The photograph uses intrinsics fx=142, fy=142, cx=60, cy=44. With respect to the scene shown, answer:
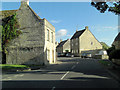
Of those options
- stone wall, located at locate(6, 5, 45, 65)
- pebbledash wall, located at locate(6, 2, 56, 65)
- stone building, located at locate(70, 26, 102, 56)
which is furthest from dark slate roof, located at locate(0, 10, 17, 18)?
stone building, located at locate(70, 26, 102, 56)

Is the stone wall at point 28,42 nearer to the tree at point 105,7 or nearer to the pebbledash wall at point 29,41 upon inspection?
the pebbledash wall at point 29,41

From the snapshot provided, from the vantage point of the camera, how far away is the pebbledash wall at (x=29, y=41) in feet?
74.2

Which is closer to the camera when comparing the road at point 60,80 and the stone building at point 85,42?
the road at point 60,80

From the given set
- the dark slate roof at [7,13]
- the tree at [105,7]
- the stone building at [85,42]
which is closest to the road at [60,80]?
the tree at [105,7]

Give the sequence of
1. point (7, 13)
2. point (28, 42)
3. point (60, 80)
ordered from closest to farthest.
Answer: point (60, 80) < point (28, 42) < point (7, 13)

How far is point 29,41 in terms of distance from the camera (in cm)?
2311

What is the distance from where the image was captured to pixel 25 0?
79.9 feet

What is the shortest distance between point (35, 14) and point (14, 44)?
5996mm

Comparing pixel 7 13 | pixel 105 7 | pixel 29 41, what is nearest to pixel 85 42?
pixel 29 41

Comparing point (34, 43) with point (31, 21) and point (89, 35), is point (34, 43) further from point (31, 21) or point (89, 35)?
point (89, 35)

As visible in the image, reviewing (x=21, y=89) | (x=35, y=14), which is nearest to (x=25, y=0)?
(x=35, y=14)

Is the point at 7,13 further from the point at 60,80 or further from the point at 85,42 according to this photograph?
the point at 85,42

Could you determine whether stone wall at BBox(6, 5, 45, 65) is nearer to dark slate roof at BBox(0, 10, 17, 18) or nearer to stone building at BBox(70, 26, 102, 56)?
dark slate roof at BBox(0, 10, 17, 18)

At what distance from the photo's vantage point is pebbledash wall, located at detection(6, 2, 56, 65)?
890 inches
